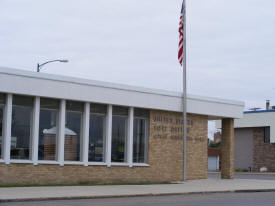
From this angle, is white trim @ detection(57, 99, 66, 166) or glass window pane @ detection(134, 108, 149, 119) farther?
glass window pane @ detection(134, 108, 149, 119)

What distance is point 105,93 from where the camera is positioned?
25094 mm

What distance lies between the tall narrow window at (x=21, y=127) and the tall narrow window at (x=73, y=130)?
183 centimetres

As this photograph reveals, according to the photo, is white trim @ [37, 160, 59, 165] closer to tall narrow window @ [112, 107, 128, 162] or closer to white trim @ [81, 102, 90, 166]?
white trim @ [81, 102, 90, 166]

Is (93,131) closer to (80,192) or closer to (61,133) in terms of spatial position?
(61,133)

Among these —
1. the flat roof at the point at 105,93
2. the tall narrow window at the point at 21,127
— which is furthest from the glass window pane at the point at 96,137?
the tall narrow window at the point at 21,127

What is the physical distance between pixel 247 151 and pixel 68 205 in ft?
127

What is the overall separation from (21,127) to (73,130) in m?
2.58

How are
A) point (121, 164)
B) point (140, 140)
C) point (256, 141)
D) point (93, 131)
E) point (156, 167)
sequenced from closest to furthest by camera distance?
1. point (93, 131)
2. point (121, 164)
3. point (140, 140)
4. point (156, 167)
5. point (256, 141)

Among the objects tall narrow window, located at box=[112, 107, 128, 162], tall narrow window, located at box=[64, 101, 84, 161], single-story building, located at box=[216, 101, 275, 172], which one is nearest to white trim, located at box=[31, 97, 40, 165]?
tall narrow window, located at box=[64, 101, 84, 161]

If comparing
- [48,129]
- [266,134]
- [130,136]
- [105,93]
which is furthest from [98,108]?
[266,134]

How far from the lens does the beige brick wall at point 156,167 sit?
2272 centimetres

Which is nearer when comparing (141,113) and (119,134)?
(119,134)

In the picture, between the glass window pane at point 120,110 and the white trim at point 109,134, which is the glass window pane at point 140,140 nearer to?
the glass window pane at point 120,110

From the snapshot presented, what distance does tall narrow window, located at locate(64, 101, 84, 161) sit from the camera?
24344 mm
